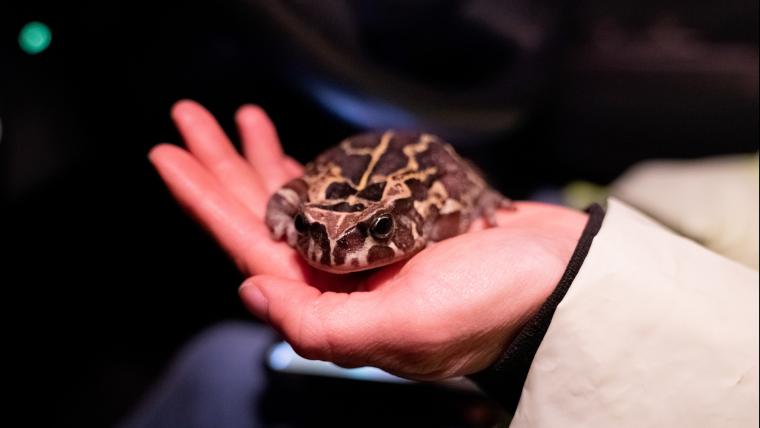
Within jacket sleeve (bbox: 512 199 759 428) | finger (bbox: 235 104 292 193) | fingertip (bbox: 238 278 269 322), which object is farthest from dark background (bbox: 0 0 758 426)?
jacket sleeve (bbox: 512 199 759 428)

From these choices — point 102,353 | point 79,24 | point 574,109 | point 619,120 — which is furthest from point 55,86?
point 619,120

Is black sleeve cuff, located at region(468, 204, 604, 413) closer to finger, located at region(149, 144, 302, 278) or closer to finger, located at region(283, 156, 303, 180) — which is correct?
finger, located at region(149, 144, 302, 278)

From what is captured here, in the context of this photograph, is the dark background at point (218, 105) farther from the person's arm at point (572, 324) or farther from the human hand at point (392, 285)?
the person's arm at point (572, 324)

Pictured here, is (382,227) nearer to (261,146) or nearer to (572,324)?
(572,324)

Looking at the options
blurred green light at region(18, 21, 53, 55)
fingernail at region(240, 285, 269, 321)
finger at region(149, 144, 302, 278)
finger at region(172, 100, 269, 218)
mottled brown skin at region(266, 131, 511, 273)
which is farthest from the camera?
blurred green light at region(18, 21, 53, 55)

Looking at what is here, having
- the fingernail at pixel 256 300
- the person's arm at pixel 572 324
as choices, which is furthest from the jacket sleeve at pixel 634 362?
the fingernail at pixel 256 300

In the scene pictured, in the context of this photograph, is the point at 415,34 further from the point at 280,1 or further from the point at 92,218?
the point at 92,218
